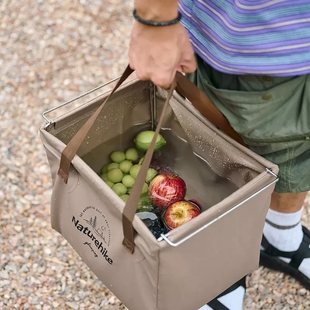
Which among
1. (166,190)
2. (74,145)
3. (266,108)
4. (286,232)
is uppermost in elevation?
(266,108)

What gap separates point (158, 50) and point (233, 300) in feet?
2.97

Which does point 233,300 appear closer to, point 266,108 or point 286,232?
point 286,232

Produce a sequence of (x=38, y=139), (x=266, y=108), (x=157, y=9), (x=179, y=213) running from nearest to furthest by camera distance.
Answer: (x=157, y=9) → (x=266, y=108) → (x=179, y=213) → (x=38, y=139)

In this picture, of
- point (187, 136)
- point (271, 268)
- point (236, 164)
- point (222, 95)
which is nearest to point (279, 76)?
point (222, 95)

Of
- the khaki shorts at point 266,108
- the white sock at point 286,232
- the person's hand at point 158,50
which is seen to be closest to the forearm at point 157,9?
the person's hand at point 158,50

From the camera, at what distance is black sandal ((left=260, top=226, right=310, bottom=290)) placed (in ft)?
5.21

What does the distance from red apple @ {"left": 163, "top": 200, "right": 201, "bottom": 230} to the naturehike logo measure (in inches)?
6.5

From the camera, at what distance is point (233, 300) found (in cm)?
152

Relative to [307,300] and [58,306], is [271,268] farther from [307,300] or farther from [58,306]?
[58,306]

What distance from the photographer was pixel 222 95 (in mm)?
1053

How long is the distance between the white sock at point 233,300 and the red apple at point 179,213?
1.42 ft

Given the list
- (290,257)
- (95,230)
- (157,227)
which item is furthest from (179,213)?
(290,257)

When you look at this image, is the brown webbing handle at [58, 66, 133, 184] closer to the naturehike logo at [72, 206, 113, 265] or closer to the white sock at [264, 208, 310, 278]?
the naturehike logo at [72, 206, 113, 265]

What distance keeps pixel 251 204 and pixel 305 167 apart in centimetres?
21
